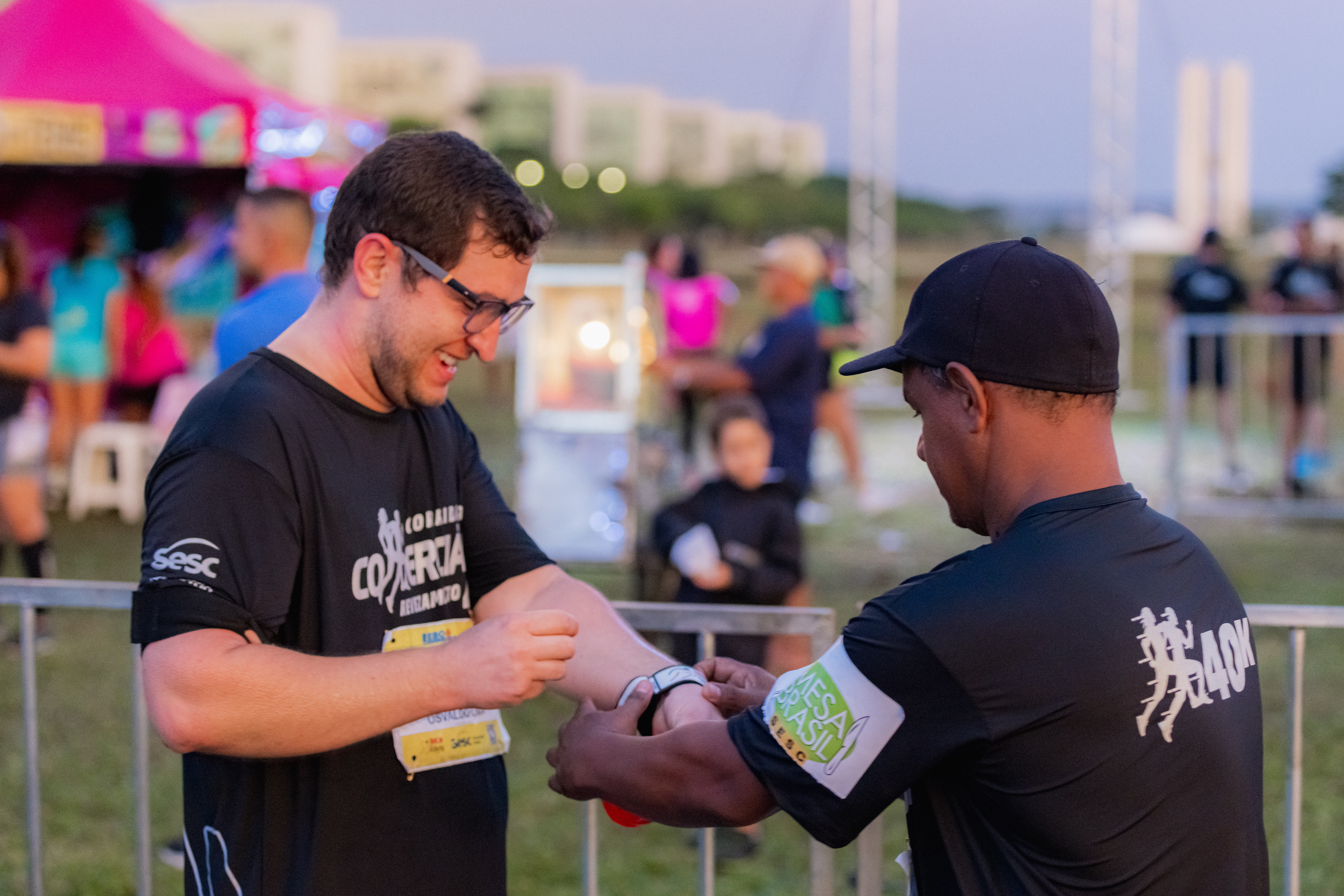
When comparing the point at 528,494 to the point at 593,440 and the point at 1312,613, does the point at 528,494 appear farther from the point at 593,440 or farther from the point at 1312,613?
the point at 1312,613

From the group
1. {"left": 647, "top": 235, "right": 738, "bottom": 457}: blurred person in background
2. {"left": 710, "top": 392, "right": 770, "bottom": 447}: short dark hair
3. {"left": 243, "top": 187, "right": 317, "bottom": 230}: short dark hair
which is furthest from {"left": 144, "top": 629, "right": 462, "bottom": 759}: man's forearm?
{"left": 647, "top": 235, "right": 738, "bottom": 457}: blurred person in background

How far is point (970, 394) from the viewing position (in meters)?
1.62

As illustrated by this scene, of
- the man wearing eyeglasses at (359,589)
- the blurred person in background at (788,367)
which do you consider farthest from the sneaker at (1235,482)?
the man wearing eyeglasses at (359,589)

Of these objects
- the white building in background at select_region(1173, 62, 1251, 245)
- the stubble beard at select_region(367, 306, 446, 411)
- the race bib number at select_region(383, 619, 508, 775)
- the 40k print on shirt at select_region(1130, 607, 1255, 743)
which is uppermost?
the white building in background at select_region(1173, 62, 1251, 245)

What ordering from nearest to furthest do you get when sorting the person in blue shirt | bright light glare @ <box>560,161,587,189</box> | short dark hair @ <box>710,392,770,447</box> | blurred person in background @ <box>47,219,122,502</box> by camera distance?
the person in blue shirt, short dark hair @ <box>710,392,770,447</box>, blurred person in background @ <box>47,219,122,502</box>, bright light glare @ <box>560,161,587,189</box>

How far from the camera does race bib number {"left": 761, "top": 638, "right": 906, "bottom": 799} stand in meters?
1.51

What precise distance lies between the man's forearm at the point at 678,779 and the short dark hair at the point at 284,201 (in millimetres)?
3560

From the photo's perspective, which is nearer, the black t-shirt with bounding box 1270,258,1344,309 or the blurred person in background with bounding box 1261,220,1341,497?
the blurred person in background with bounding box 1261,220,1341,497

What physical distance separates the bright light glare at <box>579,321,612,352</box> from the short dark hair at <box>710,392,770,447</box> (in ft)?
5.48

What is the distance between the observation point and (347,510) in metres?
1.86

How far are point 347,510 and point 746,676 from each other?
0.74 metres

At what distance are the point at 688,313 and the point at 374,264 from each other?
9420mm

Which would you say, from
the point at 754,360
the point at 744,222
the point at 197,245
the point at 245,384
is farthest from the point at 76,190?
the point at 744,222

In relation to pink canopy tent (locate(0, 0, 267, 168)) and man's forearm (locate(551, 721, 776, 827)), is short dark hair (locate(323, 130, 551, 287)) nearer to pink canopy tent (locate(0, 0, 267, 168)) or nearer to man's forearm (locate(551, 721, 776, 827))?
man's forearm (locate(551, 721, 776, 827))
